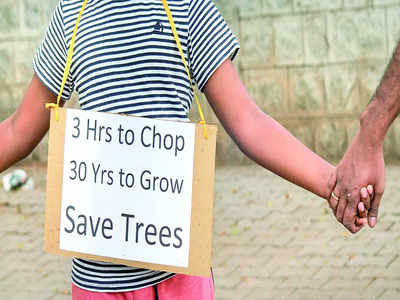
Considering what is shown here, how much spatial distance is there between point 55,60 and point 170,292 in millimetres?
774

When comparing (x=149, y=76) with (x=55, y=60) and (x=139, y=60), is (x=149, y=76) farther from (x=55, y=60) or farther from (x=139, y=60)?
(x=55, y=60)

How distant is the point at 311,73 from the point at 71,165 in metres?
7.22

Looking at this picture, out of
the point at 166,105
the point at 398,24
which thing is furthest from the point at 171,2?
the point at 398,24

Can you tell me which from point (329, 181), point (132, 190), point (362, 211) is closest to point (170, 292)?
point (132, 190)

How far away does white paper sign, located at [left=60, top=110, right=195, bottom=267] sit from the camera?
8.56 feet

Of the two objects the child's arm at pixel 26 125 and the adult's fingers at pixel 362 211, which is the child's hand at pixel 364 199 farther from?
the child's arm at pixel 26 125

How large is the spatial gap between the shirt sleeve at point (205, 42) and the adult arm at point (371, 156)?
25.1 inches

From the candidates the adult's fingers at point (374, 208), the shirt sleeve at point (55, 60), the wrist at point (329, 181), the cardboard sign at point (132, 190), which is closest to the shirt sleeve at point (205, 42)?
the cardboard sign at point (132, 190)

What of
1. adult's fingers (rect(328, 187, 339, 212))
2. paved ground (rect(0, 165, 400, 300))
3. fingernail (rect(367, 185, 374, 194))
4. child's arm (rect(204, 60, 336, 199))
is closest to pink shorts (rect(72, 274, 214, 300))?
child's arm (rect(204, 60, 336, 199))

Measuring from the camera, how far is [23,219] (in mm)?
7891

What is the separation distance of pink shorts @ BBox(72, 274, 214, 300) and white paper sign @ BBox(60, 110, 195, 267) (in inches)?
3.6

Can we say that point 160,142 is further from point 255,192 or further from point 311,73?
point 311,73

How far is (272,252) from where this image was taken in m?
6.49

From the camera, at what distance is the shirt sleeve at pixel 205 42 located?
2629 mm
